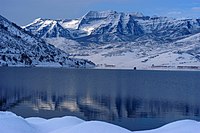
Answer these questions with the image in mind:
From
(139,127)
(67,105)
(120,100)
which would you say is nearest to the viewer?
(139,127)

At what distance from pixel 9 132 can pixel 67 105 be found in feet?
151

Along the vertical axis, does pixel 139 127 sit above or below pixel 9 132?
below

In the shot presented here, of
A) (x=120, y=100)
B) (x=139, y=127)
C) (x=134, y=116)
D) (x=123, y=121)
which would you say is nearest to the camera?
(x=139, y=127)

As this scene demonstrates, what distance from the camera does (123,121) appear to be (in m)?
53.2

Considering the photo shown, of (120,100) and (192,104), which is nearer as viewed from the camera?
(192,104)

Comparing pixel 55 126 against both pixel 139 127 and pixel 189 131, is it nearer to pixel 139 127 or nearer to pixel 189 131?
pixel 189 131

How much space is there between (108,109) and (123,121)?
A: 12.8m

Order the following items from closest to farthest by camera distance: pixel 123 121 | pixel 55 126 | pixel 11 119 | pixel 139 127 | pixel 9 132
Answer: pixel 9 132 < pixel 11 119 < pixel 55 126 < pixel 139 127 < pixel 123 121

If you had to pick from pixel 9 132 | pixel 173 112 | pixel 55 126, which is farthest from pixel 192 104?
pixel 9 132

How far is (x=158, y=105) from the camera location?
73625mm

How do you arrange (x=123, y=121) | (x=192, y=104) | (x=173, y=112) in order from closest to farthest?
(x=123, y=121)
(x=173, y=112)
(x=192, y=104)

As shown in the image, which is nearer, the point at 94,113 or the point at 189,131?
the point at 189,131

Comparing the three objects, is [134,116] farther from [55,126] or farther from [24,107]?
[55,126]

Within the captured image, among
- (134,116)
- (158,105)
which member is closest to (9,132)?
(134,116)
